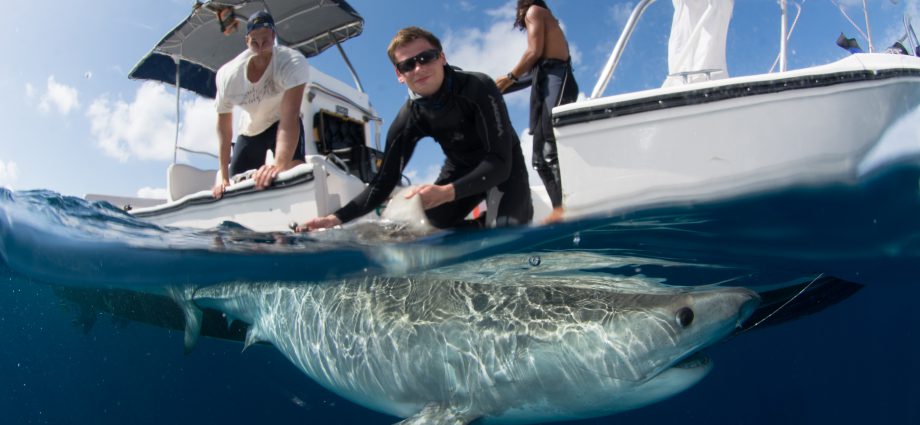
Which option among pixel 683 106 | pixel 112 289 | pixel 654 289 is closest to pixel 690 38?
pixel 683 106

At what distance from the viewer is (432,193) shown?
327 centimetres

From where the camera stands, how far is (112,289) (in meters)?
7.64

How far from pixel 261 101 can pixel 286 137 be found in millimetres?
977

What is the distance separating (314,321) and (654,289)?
376cm

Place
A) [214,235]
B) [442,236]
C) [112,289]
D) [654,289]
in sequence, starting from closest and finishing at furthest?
[442,236] < [214,235] < [654,289] < [112,289]

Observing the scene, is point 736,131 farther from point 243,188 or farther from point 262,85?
point 262,85

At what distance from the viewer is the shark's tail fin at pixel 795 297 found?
231 inches

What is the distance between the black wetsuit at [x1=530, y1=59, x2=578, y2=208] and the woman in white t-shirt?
244cm

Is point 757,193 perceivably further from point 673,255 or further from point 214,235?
point 214,235

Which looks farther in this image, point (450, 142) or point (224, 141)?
point (224, 141)

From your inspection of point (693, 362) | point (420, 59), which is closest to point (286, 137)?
point (420, 59)

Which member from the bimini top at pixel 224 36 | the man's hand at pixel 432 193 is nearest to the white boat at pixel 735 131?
the man's hand at pixel 432 193

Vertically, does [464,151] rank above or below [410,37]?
below

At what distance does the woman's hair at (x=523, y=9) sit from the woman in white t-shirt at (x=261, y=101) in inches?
88.2
